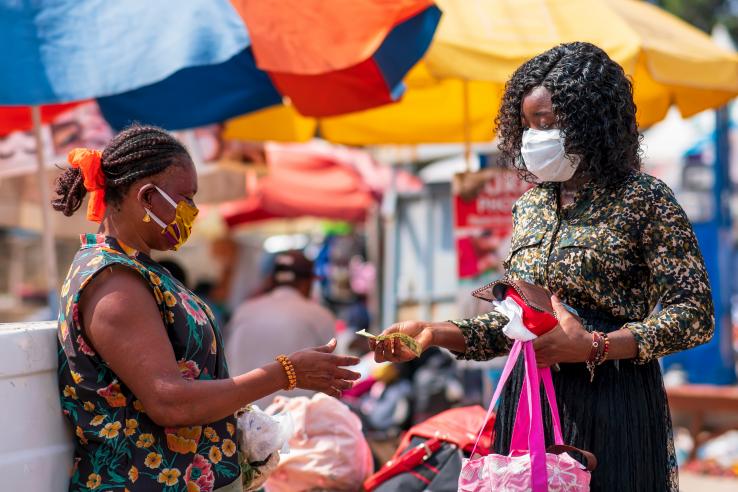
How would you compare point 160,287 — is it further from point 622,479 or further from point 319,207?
point 319,207

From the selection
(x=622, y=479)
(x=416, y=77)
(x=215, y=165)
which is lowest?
(x=622, y=479)

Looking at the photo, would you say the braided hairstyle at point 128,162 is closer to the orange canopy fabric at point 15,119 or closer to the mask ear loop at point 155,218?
the mask ear loop at point 155,218

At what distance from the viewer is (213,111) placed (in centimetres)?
500

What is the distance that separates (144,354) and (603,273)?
1.19 meters

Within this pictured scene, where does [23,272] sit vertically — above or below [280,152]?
below

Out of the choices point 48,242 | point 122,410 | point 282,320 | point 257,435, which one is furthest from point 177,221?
point 282,320

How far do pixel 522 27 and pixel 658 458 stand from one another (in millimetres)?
2865

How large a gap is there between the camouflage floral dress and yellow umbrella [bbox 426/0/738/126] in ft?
6.87

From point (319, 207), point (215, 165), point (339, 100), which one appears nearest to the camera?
point (339, 100)

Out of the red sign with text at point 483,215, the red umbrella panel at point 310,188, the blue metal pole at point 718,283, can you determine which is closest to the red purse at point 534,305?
the red sign with text at point 483,215

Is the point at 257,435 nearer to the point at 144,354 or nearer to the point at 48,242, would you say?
the point at 144,354

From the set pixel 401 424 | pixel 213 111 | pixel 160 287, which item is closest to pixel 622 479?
pixel 160 287

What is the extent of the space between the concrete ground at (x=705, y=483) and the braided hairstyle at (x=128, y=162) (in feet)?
17.7

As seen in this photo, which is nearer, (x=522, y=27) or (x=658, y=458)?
(x=658, y=458)
